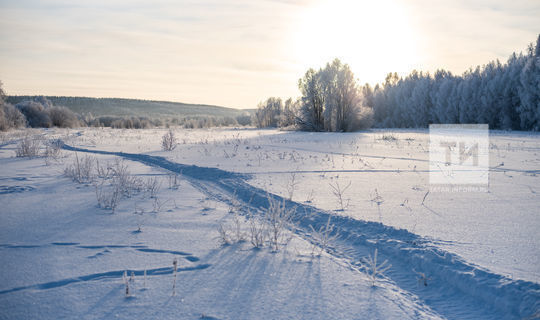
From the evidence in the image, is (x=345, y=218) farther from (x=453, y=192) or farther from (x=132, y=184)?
(x=132, y=184)

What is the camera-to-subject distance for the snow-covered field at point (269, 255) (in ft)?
7.86

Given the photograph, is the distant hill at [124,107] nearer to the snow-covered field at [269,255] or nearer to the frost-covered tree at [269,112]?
the frost-covered tree at [269,112]

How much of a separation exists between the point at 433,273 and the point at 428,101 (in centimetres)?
4009

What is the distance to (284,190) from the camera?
234 inches

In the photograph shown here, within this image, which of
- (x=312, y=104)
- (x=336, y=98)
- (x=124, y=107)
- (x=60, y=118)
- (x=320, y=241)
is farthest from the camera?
(x=124, y=107)

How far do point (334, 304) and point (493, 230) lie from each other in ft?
7.71

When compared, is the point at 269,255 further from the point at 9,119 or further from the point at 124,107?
the point at 124,107

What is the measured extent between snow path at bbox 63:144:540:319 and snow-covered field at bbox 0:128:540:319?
11 mm

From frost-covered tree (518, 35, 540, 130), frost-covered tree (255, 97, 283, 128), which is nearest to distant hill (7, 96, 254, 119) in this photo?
frost-covered tree (255, 97, 283, 128)

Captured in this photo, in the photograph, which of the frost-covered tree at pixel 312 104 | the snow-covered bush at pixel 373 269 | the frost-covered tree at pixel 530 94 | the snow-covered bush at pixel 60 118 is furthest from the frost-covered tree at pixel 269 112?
the snow-covered bush at pixel 373 269

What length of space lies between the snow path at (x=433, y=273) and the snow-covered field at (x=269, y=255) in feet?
0.03

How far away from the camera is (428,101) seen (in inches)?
1528

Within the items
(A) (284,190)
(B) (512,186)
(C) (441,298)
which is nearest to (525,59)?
(B) (512,186)

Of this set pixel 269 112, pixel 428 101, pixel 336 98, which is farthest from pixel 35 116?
pixel 428 101
